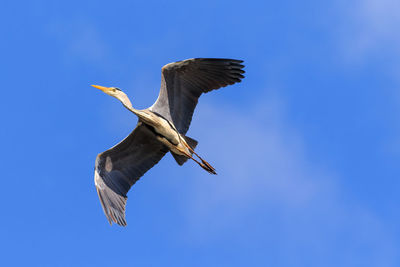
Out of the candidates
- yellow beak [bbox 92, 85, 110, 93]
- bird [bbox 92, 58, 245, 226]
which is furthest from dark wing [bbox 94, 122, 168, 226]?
yellow beak [bbox 92, 85, 110, 93]

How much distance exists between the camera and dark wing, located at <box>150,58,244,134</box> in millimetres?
19047

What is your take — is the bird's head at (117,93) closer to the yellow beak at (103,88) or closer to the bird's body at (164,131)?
the yellow beak at (103,88)

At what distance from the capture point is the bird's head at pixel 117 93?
19314mm

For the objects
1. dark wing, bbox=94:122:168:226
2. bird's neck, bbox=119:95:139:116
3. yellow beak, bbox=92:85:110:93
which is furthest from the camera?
yellow beak, bbox=92:85:110:93

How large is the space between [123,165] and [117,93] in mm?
1918

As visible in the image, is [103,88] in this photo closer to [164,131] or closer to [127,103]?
[127,103]

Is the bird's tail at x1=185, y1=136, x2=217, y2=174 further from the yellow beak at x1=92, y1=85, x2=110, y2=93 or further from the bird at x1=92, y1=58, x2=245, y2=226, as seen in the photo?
the yellow beak at x1=92, y1=85, x2=110, y2=93

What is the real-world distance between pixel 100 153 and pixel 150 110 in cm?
178

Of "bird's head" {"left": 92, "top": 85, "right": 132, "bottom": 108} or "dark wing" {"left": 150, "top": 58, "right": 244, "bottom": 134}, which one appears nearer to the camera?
"dark wing" {"left": 150, "top": 58, "right": 244, "bottom": 134}

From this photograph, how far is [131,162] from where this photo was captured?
2017cm

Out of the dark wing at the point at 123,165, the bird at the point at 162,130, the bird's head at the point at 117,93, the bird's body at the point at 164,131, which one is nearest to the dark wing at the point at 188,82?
the bird at the point at 162,130

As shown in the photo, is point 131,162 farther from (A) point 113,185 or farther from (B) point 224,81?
(B) point 224,81

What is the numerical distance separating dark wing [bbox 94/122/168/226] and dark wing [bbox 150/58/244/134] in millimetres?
791

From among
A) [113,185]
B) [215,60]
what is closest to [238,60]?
[215,60]
